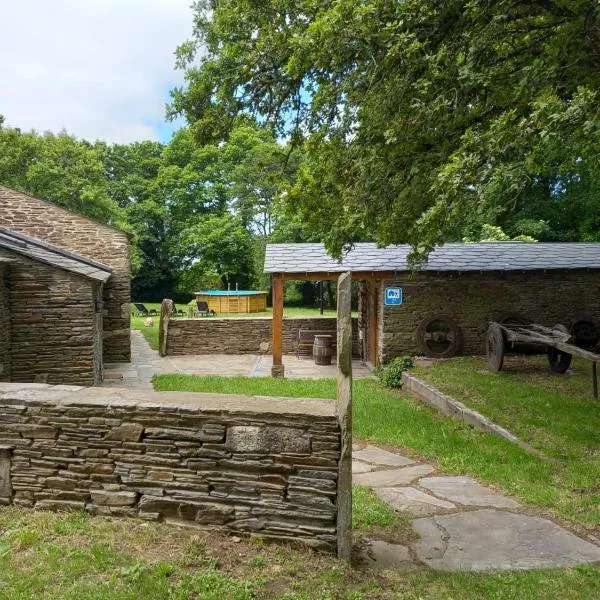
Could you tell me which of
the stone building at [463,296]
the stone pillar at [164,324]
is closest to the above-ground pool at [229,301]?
the stone pillar at [164,324]

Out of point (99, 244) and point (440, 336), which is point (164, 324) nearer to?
point (99, 244)

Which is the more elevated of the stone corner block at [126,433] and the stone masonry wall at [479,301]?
the stone masonry wall at [479,301]

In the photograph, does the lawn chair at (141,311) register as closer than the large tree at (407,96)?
No

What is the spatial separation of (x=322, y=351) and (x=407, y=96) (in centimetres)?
882

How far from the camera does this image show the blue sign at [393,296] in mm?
12508

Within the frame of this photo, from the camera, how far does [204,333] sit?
16.6 metres

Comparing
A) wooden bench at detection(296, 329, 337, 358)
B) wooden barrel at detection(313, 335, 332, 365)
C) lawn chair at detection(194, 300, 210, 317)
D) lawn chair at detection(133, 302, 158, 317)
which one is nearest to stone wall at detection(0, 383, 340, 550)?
wooden barrel at detection(313, 335, 332, 365)

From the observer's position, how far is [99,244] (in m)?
14.8

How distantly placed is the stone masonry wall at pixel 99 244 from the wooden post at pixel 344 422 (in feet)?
40.5

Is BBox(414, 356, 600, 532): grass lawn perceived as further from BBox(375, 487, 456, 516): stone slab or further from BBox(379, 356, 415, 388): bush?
BBox(375, 487, 456, 516): stone slab

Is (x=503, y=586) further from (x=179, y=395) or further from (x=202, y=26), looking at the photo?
(x=202, y=26)

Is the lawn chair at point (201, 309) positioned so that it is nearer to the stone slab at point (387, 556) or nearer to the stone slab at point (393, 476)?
the stone slab at point (393, 476)

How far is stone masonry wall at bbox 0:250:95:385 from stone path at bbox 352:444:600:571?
612 centimetres

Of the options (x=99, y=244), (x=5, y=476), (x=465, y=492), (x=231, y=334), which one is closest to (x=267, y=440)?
(x=5, y=476)
